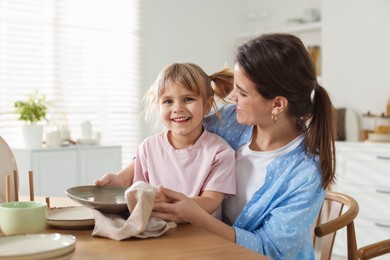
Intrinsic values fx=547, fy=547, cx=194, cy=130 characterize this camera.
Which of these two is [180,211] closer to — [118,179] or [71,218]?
[71,218]

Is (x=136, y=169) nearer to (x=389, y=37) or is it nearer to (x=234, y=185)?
(x=234, y=185)

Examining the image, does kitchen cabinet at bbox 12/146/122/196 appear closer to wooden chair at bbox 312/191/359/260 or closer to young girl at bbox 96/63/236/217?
young girl at bbox 96/63/236/217

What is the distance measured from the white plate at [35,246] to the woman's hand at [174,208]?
34cm

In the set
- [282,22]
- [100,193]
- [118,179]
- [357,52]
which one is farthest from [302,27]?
[100,193]

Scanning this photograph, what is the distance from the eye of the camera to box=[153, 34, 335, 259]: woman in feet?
4.95

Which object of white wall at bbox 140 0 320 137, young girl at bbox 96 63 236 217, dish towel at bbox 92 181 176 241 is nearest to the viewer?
dish towel at bbox 92 181 176 241

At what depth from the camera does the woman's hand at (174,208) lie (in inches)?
51.9

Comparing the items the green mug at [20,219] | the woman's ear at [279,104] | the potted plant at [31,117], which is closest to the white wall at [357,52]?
the potted plant at [31,117]

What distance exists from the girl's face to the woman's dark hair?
21 centimetres

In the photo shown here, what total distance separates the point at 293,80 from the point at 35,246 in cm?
91

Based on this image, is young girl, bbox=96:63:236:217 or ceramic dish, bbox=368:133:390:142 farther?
ceramic dish, bbox=368:133:390:142

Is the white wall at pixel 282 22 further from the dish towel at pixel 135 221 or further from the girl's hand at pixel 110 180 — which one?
the dish towel at pixel 135 221

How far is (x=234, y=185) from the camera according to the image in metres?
1.66

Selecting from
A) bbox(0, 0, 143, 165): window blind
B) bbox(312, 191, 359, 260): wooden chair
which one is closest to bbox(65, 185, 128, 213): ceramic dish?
bbox(312, 191, 359, 260): wooden chair
